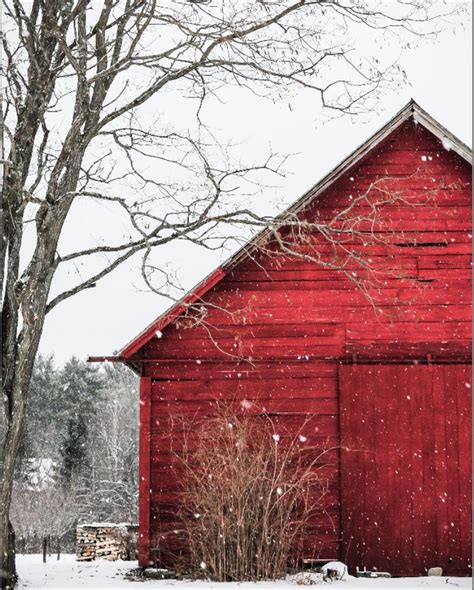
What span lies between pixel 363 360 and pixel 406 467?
159 centimetres

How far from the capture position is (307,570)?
1183 centimetres

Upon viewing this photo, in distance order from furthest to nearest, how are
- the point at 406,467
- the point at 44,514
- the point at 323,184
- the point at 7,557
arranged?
the point at 44,514 < the point at 323,184 < the point at 406,467 < the point at 7,557

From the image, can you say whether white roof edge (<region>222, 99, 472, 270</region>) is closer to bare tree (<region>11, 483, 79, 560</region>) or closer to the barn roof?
the barn roof

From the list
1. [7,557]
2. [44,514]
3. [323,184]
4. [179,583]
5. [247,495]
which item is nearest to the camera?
→ [7,557]

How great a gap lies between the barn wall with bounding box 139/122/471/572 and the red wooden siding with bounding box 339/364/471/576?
308 mm

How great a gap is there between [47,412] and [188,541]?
37.4 m

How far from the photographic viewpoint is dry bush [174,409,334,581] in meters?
11.0

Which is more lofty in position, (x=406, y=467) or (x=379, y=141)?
(x=379, y=141)

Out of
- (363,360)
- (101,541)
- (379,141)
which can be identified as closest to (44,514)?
(101,541)

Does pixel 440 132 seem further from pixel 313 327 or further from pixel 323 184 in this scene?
pixel 313 327

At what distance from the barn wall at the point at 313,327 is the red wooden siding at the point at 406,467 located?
31 centimetres

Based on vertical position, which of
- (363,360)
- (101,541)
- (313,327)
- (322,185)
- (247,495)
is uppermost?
(322,185)

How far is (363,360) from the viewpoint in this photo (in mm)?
12367

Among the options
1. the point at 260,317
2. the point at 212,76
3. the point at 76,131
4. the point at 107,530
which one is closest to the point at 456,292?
the point at 260,317
